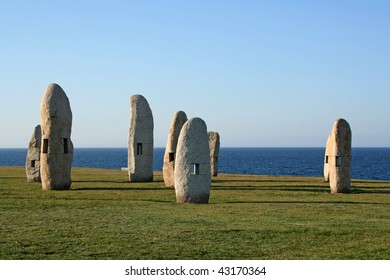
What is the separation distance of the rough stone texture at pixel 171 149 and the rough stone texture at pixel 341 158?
8.07m

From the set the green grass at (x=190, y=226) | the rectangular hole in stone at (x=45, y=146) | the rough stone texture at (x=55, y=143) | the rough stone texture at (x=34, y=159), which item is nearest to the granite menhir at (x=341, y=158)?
the green grass at (x=190, y=226)

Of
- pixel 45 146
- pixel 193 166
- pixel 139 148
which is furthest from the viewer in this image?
pixel 139 148

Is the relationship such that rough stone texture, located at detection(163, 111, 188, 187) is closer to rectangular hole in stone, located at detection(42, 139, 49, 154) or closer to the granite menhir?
rectangular hole in stone, located at detection(42, 139, 49, 154)

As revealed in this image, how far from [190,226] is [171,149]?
648 inches

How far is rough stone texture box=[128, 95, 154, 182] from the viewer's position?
110 ft

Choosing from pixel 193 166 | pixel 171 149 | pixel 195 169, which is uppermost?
pixel 171 149

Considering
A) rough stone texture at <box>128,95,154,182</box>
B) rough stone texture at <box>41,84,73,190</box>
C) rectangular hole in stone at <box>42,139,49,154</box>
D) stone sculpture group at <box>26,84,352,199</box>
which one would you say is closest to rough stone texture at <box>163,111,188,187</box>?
stone sculpture group at <box>26,84,352,199</box>

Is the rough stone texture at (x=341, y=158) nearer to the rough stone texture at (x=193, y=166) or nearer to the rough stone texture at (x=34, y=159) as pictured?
the rough stone texture at (x=193, y=166)

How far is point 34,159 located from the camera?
32594mm

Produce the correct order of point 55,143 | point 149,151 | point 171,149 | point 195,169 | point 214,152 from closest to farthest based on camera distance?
point 195,169 < point 55,143 < point 171,149 < point 149,151 < point 214,152

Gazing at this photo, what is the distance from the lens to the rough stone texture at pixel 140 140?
33.6m

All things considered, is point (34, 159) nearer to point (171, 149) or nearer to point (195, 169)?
point (171, 149)

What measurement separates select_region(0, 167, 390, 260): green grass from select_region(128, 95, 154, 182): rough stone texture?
8277 millimetres

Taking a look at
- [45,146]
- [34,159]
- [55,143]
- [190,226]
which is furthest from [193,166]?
[34,159]
